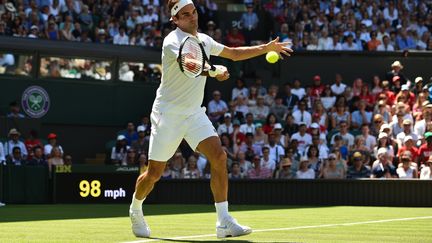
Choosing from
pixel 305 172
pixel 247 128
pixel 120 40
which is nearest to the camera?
pixel 305 172

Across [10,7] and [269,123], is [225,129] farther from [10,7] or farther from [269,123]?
[10,7]

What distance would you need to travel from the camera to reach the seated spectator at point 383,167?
1923 cm

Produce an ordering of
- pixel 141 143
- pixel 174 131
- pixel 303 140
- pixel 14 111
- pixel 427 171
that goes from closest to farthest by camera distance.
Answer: pixel 174 131
pixel 427 171
pixel 303 140
pixel 141 143
pixel 14 111

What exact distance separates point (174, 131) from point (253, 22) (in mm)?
18451

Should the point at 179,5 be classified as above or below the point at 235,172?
above

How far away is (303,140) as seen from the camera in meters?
21.8

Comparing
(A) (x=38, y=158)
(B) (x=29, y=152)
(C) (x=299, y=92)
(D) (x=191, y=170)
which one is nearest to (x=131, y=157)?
(D) (x=191, y=170)

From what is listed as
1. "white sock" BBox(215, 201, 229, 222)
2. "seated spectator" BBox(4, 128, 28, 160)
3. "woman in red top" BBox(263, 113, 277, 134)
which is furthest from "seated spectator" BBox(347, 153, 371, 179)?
"white sock" BBox(215, 201, 229, 222)

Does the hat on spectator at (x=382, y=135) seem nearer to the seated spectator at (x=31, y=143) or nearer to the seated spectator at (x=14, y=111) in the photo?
the seated spectator at (x=31, y=143)

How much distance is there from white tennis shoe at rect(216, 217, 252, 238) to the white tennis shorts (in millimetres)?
804

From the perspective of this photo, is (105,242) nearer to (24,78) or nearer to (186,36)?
(186,36)

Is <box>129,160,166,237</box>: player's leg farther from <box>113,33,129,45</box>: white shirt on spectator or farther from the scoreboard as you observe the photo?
<box>113,33,129,45</box>: white shirt on spectator

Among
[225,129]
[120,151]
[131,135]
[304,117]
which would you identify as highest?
[304,117]

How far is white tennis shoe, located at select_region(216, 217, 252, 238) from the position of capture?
8891 millimetres
